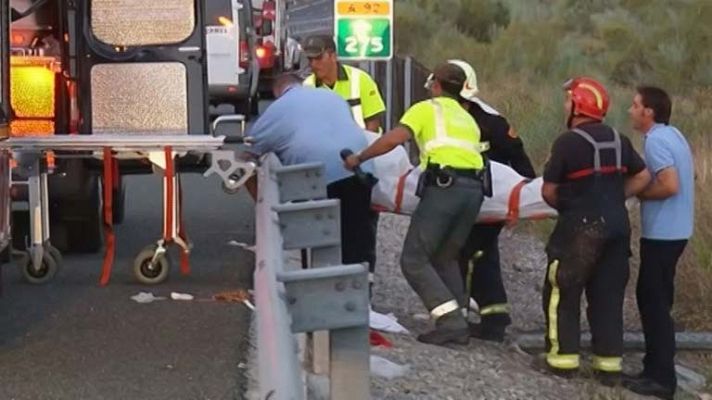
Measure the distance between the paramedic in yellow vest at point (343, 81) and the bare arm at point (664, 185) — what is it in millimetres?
2431

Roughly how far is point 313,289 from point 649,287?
469 centimetres

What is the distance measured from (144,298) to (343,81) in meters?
1.96

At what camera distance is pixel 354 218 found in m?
10.4

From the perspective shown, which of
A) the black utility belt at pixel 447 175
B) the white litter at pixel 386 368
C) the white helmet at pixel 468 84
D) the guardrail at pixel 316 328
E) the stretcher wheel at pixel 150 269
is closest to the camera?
the guardrail at pixel 316 328

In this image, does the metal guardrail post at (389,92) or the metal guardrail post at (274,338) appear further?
the metal guardrail post at (389,92)

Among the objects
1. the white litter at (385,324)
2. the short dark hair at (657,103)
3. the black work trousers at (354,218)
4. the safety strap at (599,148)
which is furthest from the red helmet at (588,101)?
the white litter at (385,324)

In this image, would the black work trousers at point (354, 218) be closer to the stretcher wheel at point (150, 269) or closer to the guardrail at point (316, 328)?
the stretcher wheel at point (150, 269)

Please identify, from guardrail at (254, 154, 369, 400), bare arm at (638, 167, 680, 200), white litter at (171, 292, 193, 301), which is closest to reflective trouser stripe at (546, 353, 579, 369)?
Answer: bare arm at (638, 167, 680, 200)

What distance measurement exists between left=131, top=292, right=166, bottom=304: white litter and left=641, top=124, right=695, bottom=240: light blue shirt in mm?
3267

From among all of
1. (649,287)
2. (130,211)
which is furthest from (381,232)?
(649,287)

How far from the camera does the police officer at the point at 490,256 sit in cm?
1066

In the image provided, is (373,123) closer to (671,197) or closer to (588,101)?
(588,101)

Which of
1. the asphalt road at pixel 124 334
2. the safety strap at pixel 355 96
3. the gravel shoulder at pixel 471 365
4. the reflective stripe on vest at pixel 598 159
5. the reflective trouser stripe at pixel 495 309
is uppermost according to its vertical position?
the safety strap at pixel 355 96

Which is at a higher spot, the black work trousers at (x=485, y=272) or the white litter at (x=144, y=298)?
the black work trousers at (x=485, y=272)
